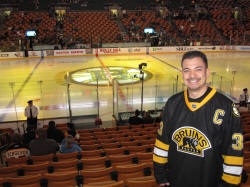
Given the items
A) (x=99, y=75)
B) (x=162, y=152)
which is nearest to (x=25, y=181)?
(x=162, y=152)

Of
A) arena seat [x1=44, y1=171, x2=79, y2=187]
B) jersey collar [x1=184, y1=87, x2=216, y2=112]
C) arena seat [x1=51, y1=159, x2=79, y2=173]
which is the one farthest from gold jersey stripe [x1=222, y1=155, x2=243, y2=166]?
arena seat [x1=51, y1=159, x2=79, y2=173]

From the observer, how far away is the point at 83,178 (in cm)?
353

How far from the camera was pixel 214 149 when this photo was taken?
73.2 inches

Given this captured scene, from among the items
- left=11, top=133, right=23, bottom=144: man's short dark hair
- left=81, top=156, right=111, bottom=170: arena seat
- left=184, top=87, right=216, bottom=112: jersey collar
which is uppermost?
left=184, top=87, right=216, bottom=112: jersey collar

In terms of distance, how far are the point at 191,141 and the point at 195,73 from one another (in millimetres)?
582

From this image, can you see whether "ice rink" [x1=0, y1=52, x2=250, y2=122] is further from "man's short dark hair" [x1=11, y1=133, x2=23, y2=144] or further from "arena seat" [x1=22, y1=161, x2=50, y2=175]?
"arena seat" [x1=22, y1=161, x2=50, y2=175]

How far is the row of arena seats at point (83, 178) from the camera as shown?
338 centimetres

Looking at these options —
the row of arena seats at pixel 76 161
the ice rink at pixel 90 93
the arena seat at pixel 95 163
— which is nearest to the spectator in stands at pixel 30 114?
the ice rink at pixel 90 93

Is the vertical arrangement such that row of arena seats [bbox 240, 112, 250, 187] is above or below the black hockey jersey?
below

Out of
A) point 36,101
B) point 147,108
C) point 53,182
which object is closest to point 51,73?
point 36,101

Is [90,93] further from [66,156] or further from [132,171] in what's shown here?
[132,171]

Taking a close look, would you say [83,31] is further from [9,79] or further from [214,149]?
[214,149]

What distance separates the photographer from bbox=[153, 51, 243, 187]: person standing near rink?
1801 millimetres

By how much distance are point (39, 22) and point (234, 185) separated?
Result: 108ft
